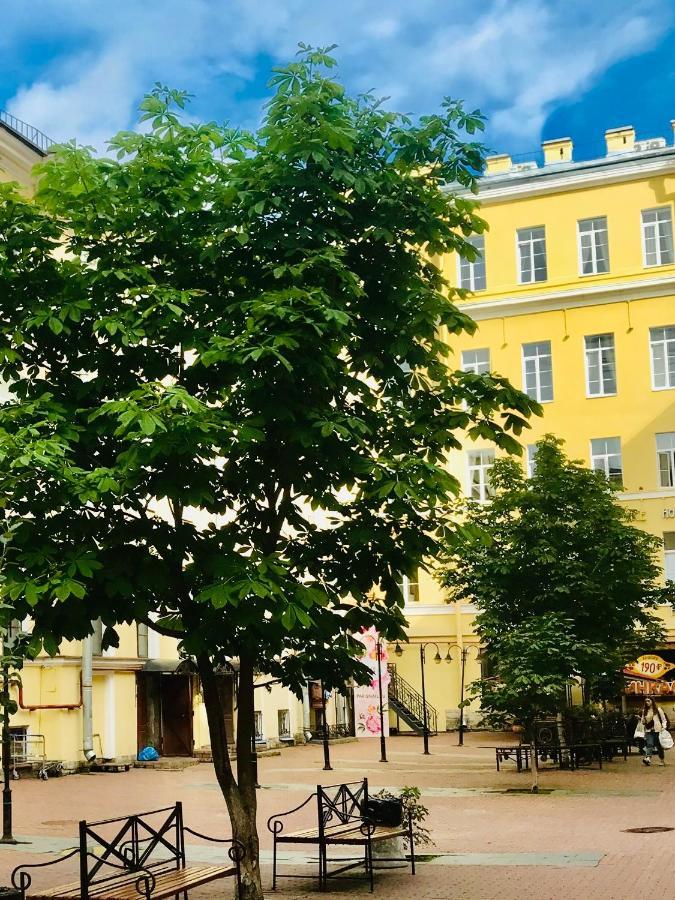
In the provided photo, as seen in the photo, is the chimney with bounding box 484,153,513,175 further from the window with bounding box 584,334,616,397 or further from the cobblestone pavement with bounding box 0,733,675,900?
the cobblestone pavement with bounding box 0,733,675,900

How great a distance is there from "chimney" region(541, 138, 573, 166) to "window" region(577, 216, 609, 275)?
4.05m

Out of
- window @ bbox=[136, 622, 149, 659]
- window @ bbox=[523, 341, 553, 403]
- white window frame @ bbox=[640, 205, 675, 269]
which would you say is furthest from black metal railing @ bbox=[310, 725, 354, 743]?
white window frame @ bbox=[640, 205, 675, 269]

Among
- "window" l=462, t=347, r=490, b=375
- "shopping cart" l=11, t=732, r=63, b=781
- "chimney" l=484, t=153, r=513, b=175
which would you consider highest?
"chimney" l=484, t=153, r=513, b=175

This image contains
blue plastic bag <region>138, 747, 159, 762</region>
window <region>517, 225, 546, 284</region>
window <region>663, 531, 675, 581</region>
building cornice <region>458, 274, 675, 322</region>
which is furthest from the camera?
window <region>517, 225, 546, 284</region>

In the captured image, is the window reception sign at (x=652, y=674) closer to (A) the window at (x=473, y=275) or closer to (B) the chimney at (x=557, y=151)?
(A) the window at (x=473, y=275)

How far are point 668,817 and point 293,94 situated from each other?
46.2 feet

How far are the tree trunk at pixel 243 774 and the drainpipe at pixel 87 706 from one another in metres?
21.8

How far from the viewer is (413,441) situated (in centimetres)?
1262

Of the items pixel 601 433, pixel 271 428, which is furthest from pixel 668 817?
pixel 601 433

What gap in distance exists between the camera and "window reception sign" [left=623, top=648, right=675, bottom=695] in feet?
127

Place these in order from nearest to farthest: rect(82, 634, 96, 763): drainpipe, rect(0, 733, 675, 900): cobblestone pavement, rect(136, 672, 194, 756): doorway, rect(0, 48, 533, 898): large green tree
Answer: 1. rect(0, 48, 533, 898): large green tree
2. rect(0, 733, 675, 900): cobblestone pavement
3. rect(82, 634, 96, 763): drainpipe
4. rect(136, 672, 194, 756): doorway

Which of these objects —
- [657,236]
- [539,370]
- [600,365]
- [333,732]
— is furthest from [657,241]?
[333,732]

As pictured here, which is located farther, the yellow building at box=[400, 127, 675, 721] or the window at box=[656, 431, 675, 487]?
the yellow building at box=[400, 127, 675, 721]

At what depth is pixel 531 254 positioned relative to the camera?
166 feet
